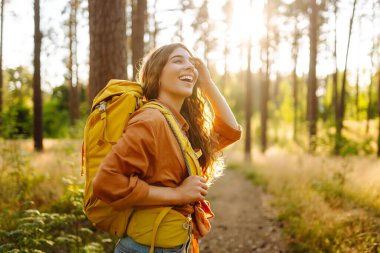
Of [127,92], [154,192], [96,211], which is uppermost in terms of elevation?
[127,92]

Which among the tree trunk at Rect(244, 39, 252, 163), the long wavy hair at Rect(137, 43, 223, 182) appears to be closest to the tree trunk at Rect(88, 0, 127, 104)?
the long wavy hair at Rect(137, 43, 223, 182)

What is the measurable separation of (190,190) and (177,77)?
75 cm

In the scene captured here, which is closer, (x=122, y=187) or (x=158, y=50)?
(x=122, y=187)

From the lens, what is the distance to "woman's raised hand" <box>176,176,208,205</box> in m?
2.06

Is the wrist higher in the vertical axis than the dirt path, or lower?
higher

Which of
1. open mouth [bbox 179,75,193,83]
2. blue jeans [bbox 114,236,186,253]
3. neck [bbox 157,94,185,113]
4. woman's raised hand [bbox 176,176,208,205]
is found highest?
open mouth [bbox 179,75,193,83]

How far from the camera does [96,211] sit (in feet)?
6.77

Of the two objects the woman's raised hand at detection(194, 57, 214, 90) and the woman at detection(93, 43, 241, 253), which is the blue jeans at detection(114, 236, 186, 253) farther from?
the woman's raised hand at detection(194, 57, 214, 90)

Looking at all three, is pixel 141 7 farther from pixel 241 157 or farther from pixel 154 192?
pixel 241 157

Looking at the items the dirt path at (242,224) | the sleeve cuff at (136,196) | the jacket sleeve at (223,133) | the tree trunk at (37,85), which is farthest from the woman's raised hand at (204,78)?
the tree trunk at (37,85)

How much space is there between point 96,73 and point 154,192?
325 cm

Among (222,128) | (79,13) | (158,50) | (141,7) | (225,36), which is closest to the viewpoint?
(158,50)

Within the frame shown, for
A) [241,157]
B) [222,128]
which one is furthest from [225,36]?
[222,128]

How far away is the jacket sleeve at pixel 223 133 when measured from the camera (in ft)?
9.29
